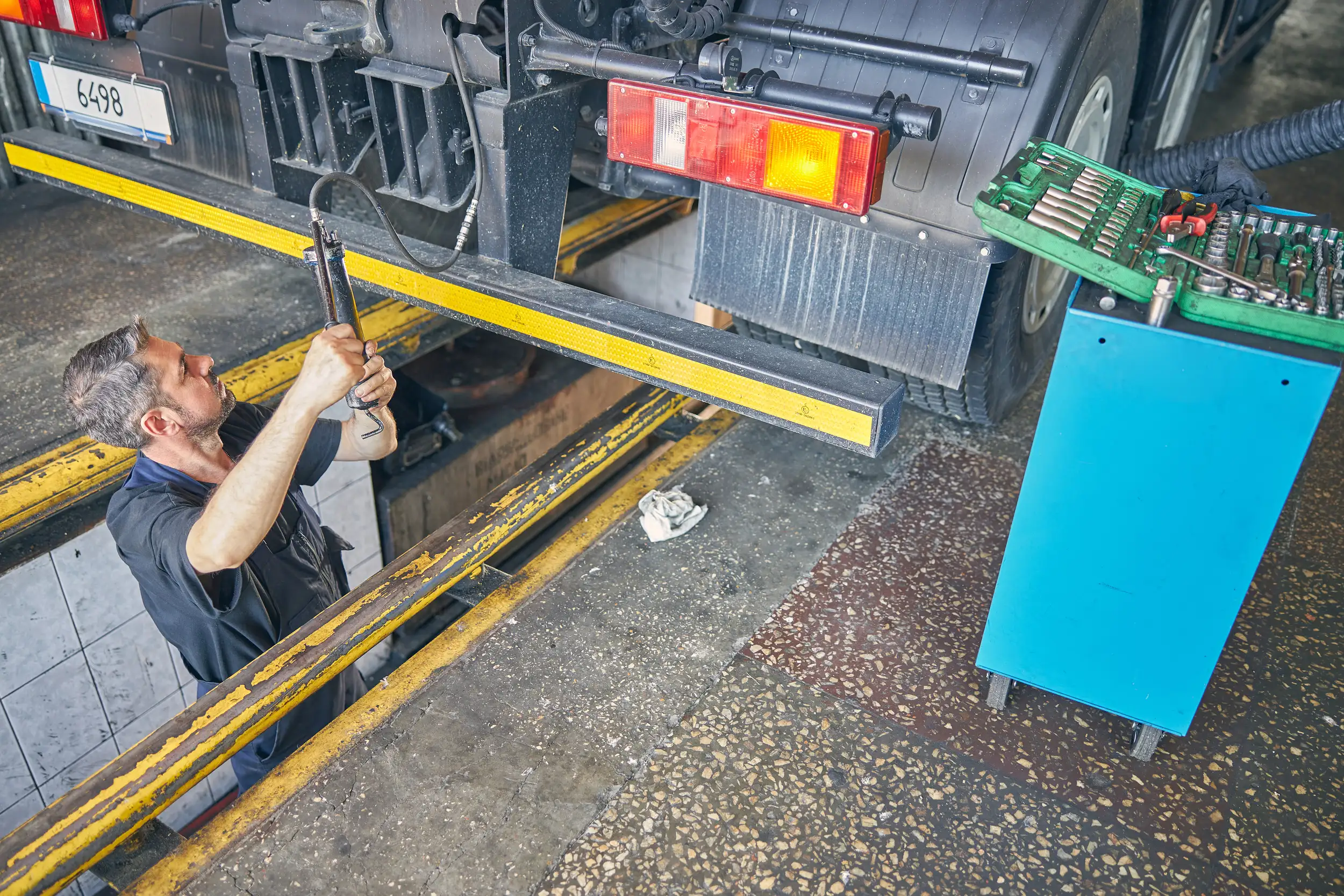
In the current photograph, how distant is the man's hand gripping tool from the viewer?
176 centimetres

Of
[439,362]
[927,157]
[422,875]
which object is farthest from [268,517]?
[439,362]

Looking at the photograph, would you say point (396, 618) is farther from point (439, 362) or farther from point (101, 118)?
point (439, 362)

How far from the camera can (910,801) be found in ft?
5.92

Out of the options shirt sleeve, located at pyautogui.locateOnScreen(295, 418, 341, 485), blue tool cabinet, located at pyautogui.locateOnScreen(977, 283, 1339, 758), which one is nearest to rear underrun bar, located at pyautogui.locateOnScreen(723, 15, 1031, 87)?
blue tool cabinet, located at pyautogui.locateOnScreen(977, 283, 1339, 758)

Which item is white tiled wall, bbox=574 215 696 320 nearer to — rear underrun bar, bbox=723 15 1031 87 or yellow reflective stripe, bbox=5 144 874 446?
yellow reflective stripe, bbox=5 144 874 446

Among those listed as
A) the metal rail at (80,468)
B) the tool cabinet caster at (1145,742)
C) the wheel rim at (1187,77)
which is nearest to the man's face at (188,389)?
the metal rail at (80,468)

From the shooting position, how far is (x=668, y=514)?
8.04 feet

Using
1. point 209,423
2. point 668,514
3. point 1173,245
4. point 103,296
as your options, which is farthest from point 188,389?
point 1173,245

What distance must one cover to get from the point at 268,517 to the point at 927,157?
4.77ft

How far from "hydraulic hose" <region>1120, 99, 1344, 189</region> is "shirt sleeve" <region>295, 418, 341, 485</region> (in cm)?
196

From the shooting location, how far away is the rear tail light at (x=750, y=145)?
1.70m

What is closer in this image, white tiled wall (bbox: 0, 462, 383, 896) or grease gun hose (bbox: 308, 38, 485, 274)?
grease gun hose (bbox: 308, 38, 485, 274)

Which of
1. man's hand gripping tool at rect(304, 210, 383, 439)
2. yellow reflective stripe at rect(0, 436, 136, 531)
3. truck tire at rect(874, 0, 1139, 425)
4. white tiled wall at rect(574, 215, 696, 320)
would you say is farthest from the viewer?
white tiled wall at rect(574, 215, 696, 320)

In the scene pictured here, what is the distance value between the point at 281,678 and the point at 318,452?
559 mm
